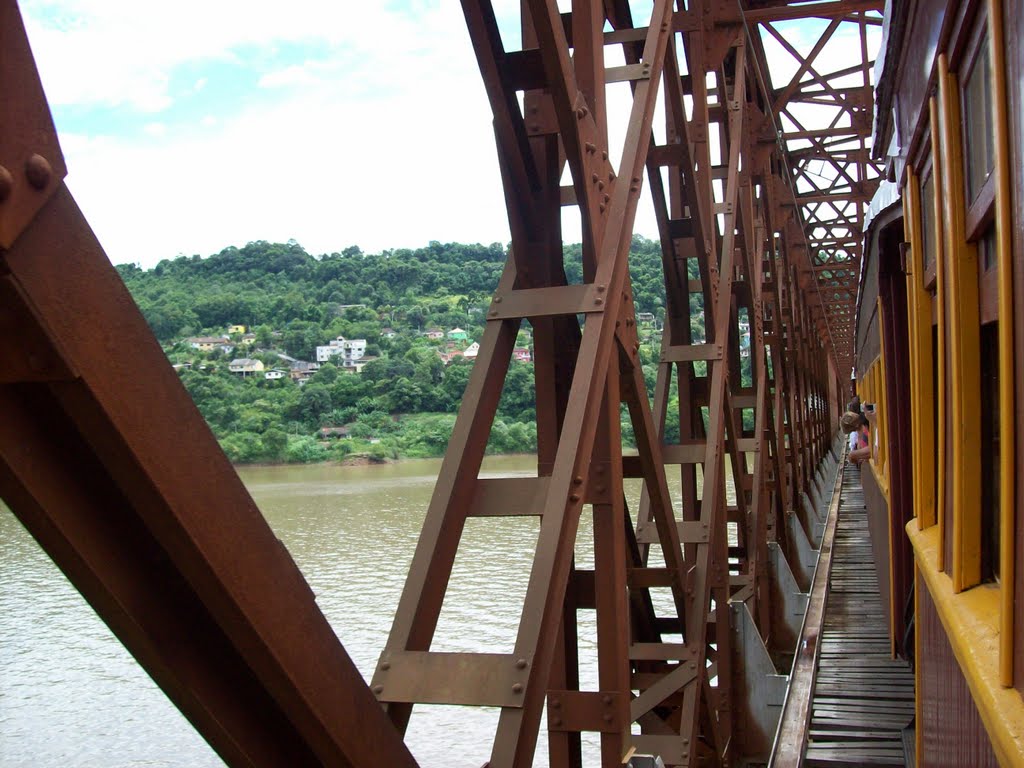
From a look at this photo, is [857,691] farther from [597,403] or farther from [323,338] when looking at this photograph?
[323,338]

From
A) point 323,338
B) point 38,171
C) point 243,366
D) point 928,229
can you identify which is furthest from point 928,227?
point 323,338

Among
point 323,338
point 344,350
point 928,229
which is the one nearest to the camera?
point 928,229

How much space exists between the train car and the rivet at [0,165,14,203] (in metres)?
1.33

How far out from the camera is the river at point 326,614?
14.6 metres

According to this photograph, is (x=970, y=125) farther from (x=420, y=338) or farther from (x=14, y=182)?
(x=420, y=338)

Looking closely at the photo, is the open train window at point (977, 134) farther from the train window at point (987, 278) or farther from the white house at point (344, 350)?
the white house at point (344, 350)

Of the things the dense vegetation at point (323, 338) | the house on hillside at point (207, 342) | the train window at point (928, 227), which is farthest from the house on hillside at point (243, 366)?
the train window at point (928, 227)

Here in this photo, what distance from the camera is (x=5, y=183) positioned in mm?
1166

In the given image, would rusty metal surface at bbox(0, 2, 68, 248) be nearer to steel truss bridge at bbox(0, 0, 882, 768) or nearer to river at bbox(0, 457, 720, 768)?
steel truss bridge at bbox(0, 0, 882, 768)

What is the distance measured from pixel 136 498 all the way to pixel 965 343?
69.6 inches

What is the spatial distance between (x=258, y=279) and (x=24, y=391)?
43.9 ft

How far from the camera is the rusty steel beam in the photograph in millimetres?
1249

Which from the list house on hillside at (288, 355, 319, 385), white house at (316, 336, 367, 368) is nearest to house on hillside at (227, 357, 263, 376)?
house on hillside at (288, 355, 319, 385)

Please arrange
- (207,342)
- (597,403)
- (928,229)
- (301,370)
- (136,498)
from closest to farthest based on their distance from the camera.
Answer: (136,498)
(597,403)
(928,229)
(207,342)
(301,370)
